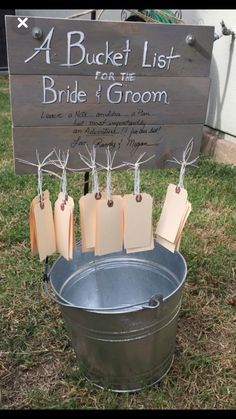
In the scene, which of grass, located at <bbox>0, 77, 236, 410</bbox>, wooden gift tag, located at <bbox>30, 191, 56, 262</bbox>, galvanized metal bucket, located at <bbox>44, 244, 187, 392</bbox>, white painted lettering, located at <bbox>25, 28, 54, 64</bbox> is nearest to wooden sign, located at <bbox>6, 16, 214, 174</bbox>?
white painted lettering, located at <bbox>25, 28, 54, 64</bbox>

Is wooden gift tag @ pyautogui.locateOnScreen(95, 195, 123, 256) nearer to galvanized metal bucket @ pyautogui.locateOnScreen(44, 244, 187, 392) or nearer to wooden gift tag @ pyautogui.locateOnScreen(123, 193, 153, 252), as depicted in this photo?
wooden gift tag @ pyautogui.locateOnScreen(123, 193, 153, 252)

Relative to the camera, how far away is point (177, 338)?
76.8 inches

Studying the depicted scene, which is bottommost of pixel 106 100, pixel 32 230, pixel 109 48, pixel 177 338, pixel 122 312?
pixel 177 338

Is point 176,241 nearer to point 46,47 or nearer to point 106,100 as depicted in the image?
point 106,100

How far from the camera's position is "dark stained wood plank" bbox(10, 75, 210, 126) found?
1.43 metres

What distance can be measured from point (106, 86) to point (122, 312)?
743 millimetres

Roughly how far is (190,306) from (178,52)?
1.17m

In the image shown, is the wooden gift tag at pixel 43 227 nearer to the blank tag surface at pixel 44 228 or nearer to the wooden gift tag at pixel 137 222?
the blank tag surface at pixel 44 228

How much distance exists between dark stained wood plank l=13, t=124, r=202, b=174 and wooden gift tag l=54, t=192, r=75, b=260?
0.15 metres

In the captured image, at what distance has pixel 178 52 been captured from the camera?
150cm

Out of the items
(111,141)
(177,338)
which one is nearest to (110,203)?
(111,141)

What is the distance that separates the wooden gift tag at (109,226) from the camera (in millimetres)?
1495

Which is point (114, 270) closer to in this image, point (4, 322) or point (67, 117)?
point (4, 322)

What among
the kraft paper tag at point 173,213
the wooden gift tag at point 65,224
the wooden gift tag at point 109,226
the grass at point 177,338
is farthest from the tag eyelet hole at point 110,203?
the grass at point 177,338
